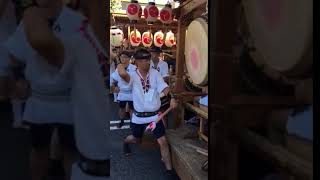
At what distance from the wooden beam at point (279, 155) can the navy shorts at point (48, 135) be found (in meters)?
0.72

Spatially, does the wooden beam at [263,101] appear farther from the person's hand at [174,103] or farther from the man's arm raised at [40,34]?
the person's hand at [174,103]

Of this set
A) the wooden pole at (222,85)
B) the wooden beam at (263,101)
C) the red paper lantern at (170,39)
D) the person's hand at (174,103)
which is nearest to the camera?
the wooden beam at (263,101)

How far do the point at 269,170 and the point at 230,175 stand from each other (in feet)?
1.16

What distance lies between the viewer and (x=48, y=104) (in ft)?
3.89

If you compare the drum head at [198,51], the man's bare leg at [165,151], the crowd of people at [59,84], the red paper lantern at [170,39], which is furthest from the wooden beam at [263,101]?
the red paper lantern at [170,39]

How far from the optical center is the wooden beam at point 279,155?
1.14 m

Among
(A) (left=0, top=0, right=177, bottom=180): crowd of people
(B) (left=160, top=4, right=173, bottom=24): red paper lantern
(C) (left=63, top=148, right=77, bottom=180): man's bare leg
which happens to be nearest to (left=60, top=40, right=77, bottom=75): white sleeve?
(A) (left=0, top=0, right=177, bottom=180): crowd of people

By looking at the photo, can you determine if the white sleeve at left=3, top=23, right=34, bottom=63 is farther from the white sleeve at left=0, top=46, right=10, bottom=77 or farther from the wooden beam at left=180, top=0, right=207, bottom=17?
the wooden beam at left=180, top=0, right=207, bottom=17

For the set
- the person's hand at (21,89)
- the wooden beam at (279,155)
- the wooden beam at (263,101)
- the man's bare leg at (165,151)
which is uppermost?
the person's hand at (21,89)

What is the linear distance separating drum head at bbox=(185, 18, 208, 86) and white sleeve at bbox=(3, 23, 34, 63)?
1.97m

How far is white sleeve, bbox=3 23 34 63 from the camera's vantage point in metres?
1.13

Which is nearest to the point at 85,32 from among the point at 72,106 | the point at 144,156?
the point at 72,106

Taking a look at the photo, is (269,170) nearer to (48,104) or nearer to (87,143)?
(87,143)

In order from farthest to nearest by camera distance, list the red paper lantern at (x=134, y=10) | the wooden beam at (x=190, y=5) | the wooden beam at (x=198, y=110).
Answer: the red paper lantern at (x=134, y=10)
the wooden beam at (x=190, y=5)
the wooden beam at (x=198, y=110)
